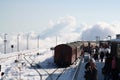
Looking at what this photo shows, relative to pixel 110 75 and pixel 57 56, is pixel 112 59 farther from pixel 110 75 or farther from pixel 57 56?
pixel 57 56

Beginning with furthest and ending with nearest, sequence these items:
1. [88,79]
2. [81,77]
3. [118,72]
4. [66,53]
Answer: [66,53], [81,77], [118,72], [88,79]

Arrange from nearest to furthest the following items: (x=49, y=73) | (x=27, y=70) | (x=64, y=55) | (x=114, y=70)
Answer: (x=114, y=70) < (x=49, y=73) < (x=27, y=70) < (x=64, y=55)

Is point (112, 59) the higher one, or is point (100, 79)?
point (112, 59)

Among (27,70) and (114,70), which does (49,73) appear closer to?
(27,70)

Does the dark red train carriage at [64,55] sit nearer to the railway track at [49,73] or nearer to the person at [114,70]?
the railway track at [49,73]

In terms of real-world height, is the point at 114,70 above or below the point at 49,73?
above

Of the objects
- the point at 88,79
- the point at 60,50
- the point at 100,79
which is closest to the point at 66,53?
the point at 60,50

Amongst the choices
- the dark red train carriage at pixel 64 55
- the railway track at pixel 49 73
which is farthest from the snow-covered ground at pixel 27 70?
the dark red train carriage at pixel 64 55

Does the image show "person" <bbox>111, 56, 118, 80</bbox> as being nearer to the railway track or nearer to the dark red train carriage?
the railway track

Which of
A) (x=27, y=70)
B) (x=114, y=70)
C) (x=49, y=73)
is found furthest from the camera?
(x=27, y=70)

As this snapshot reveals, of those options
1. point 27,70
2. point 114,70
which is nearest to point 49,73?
point 27,70

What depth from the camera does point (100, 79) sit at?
84.4 ft

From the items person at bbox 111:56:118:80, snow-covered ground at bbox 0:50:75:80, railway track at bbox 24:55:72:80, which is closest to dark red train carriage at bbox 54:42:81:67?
snow-covered ground at bbox 0:50:75:80

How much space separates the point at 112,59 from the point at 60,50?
18481 millimetres
